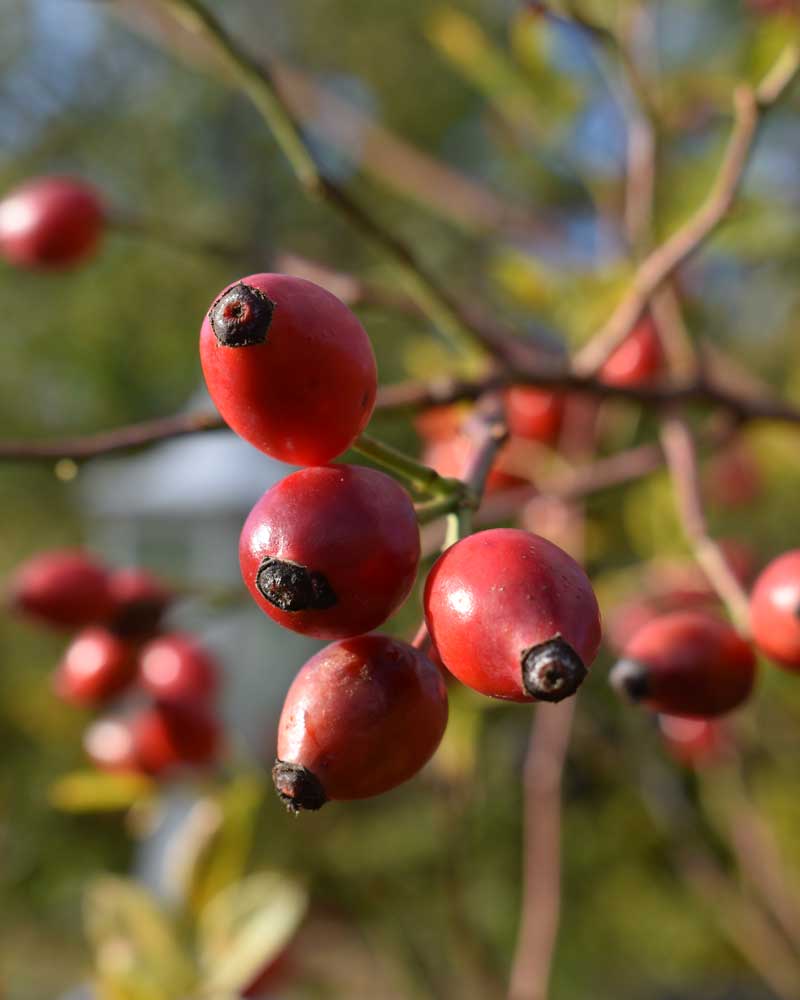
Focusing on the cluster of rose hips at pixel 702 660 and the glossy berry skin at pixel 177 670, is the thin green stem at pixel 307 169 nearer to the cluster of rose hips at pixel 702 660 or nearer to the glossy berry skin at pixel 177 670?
the cluster of rose hips at pixel 702 660

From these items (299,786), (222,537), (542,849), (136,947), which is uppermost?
(299,786)

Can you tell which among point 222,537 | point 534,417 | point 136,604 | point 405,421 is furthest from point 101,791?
point 222,537

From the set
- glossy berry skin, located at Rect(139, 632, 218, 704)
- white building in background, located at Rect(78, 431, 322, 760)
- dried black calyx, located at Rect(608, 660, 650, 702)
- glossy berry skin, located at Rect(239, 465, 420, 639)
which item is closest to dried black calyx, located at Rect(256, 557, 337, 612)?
glossy berry skin, located at Rect(239, 465, 420, 639)

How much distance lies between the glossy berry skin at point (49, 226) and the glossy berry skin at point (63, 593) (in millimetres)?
381

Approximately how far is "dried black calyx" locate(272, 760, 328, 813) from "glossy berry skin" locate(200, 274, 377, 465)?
0.51ft

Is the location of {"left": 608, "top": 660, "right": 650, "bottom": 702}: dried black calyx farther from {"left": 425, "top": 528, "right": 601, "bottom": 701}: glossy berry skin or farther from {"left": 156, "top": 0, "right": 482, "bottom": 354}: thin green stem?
{"left": 156, "top": 0, "right": 482, "bottom": 354}: thin green stem

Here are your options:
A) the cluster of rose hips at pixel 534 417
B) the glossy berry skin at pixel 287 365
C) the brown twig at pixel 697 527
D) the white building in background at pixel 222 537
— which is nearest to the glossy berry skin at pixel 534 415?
the cluster of rose hips at pixel 534 417

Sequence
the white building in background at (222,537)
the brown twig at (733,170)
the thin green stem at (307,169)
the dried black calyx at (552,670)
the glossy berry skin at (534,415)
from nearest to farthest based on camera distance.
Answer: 1. the dried black calyx at (552,670)
2. the thin green stem at (307,169)
3. the brown twig at (733,170)
4. the glossy berry skin at (534,415)
5. the white building in background at (222,537)

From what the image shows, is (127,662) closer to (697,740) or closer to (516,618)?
(516,618)

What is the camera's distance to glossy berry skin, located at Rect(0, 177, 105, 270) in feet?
3.44

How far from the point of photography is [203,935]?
1.20m

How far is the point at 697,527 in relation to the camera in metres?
0.72

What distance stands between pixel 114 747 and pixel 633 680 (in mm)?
743

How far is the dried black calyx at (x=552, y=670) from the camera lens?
0.40 meters
